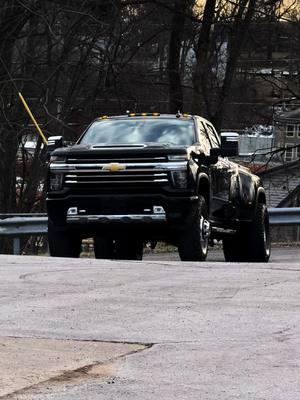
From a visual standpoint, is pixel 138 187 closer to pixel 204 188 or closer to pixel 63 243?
pixel 204 188

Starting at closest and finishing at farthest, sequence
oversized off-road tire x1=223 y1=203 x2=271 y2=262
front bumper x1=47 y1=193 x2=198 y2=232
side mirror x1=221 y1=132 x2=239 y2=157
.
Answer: front bumper x1=47 y1=193 x2=198 y2=232
side mirror x1=221 y1=132 x2=239 y2=157
oversized off-road tire x1=223 y1=203 x2=271 y2=262

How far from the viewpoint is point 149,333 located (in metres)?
6.70

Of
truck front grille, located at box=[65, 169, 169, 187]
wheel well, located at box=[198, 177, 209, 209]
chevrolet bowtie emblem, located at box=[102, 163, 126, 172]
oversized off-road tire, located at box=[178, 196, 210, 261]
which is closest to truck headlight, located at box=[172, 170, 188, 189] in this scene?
truck front grille, located at box=[65, 169, 169, 187]

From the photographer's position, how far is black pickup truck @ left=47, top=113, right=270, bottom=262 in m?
11.1

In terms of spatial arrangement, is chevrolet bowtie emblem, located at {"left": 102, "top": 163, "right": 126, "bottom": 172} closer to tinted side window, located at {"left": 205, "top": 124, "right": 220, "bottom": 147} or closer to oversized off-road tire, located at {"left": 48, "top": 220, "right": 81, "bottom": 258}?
oversized off-road tire, located at {"left": 48, "top": 220, "right": 81, "bottom": 258}

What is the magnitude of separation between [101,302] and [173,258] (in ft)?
24.4

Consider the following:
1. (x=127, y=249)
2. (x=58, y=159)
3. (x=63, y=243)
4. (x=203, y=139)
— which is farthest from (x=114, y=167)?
(x=127, y=249)

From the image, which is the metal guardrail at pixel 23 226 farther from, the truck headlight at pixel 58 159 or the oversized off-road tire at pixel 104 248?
the truck headlight at pixel 58 159

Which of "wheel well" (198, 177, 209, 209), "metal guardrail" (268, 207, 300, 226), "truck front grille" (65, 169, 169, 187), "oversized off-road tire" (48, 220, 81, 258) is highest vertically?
"truck front grille" (65, 169, 169, 187)

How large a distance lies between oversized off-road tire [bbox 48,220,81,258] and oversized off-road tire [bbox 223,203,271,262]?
2.84 meters

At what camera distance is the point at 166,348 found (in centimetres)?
620

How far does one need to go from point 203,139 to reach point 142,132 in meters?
0.90

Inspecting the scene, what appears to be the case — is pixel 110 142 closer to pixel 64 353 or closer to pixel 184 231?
pixel 184 231

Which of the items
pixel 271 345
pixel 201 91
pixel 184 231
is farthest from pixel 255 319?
pixel 201 91
